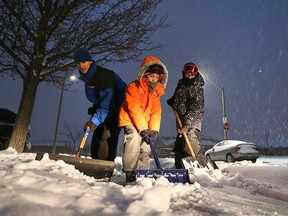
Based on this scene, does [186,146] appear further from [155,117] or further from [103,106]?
[103,106]

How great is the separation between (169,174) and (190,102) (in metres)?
1.95

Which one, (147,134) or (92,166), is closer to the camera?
(92,166)

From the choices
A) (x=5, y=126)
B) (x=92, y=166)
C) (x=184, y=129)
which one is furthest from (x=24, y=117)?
(x=92, y=166)

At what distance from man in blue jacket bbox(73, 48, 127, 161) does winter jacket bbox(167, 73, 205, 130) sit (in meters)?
1.07

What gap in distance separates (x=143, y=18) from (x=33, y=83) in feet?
13.7

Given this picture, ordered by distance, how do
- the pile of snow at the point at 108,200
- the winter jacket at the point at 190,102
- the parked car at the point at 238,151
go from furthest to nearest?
the parked car at the point at 238,151 < the winter jacket at the point at 190,102 < the pile of snow at the point at 108,200

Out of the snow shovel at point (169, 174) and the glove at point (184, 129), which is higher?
the glove at point (184, 129)

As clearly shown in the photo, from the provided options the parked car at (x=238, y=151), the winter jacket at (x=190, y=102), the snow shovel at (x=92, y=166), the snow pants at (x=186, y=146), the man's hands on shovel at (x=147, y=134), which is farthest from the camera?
the parked car at (x=238, y=151)

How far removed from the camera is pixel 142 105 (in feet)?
11.8

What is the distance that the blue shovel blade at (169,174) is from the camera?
2633 millimetres

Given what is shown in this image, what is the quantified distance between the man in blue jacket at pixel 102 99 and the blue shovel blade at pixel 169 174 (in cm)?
113

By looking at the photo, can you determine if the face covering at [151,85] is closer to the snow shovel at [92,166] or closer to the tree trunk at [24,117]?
the snow shovel at [92,166]

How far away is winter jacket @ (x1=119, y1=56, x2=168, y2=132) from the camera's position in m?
3.33

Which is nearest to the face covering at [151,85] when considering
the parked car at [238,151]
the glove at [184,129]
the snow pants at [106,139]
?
the snow pants at [106,139]
